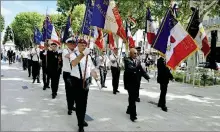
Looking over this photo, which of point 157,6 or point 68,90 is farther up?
point 157,6

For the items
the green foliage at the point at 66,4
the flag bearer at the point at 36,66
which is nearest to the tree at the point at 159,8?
the flag bearer at the point at 36,66

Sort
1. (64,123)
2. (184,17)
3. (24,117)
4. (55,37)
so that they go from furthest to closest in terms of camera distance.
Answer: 1. (184,17)
2. (55,37)
3. (24,117)
4. (64,123)

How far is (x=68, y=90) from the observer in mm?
8617

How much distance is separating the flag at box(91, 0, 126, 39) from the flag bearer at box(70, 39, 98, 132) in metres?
2.44

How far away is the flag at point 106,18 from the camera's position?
960 cm

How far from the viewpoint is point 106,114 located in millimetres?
8969

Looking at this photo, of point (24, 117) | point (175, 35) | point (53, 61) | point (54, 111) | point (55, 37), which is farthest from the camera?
point (55, 37)

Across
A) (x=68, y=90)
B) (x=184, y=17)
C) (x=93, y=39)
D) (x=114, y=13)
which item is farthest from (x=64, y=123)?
(x=184, y=17)

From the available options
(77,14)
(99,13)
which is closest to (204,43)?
(99,13)

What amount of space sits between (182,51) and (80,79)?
3.65 meters

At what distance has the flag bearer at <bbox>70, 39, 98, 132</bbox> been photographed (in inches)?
276

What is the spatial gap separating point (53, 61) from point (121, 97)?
2.83 meters

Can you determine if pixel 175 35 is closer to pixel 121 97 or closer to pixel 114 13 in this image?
pixel 114 13

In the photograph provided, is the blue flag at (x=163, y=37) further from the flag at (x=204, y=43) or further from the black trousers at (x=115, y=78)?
the flag at (x=204, y=43)
